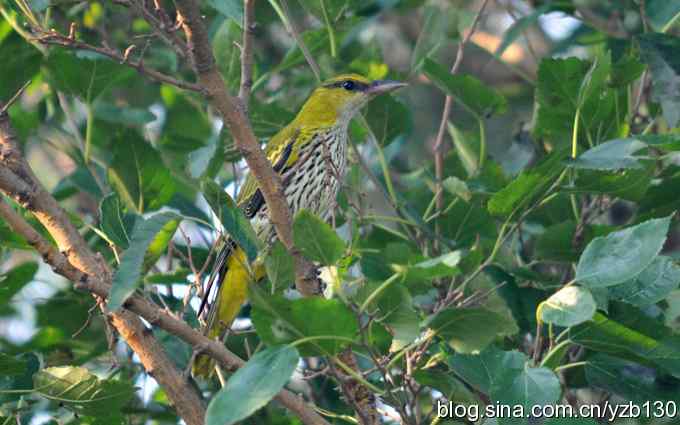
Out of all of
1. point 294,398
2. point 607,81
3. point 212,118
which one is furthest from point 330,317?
point 212,118

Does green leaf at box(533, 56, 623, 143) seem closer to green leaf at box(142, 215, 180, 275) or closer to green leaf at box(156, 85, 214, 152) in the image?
green leaf at box(142, 215, 180, 275)

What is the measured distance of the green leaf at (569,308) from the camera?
274 centimetres

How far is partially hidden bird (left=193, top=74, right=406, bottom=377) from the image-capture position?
15.5 feet

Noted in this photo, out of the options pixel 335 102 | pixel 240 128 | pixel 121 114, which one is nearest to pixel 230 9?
pixel 240 128

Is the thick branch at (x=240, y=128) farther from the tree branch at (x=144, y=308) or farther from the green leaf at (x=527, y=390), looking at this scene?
the green leaf at (x=527, y=390)

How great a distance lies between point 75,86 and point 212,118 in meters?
1.12

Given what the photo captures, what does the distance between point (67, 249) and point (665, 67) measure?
218 centimetres

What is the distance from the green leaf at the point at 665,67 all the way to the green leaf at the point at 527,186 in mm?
755

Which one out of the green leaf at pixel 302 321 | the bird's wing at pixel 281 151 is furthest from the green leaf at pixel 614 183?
the bird's wing at pixel 281 151

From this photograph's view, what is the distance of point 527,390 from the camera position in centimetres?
274

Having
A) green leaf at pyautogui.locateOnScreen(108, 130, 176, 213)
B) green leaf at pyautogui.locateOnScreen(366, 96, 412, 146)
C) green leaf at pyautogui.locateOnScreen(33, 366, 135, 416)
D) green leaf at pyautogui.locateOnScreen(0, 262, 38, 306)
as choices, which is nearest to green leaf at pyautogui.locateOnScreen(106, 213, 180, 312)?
green leaf at pyautogui.locateOnScreen(33, 366, 135, 416)

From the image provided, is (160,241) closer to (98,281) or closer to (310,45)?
(98,281)

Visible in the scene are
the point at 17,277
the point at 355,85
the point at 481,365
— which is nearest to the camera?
the point at 481,365

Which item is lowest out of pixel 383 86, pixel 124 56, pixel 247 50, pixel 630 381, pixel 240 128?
pixel 630 381
